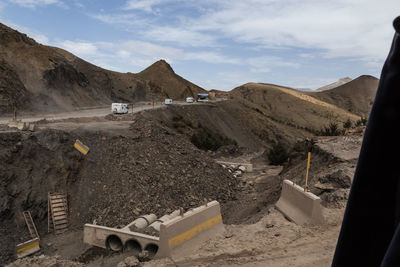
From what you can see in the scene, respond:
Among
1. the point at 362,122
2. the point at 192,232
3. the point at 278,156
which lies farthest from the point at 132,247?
the point at 362,122

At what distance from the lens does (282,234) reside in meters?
8.36

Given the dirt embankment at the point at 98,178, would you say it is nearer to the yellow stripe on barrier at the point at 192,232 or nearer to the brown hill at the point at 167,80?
the yellow stripe on barrier at the point at 192,232

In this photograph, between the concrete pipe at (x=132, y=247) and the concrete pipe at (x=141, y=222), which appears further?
the concrete pipe at (x=141, y=222)

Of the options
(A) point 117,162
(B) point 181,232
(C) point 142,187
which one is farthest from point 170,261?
(A) point 117,162

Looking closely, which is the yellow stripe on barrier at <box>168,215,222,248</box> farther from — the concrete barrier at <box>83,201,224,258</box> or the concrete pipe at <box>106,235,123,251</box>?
the concrete pipe at <box>106,235,123,251</box>

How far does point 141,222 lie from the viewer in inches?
Result: 492

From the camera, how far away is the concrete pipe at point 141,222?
11.5m

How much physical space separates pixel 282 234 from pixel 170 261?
296 centimetres

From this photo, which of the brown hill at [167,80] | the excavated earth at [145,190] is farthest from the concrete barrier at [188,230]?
the brown hill at [167,80]

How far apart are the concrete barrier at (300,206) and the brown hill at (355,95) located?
106m

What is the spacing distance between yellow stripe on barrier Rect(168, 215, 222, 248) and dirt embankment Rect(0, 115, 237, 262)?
5.79 metres

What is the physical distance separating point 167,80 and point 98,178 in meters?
67.7

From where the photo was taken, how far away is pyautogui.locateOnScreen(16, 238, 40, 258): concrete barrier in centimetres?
1173

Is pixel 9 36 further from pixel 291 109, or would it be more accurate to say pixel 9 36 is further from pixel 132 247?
pixel 291 109
